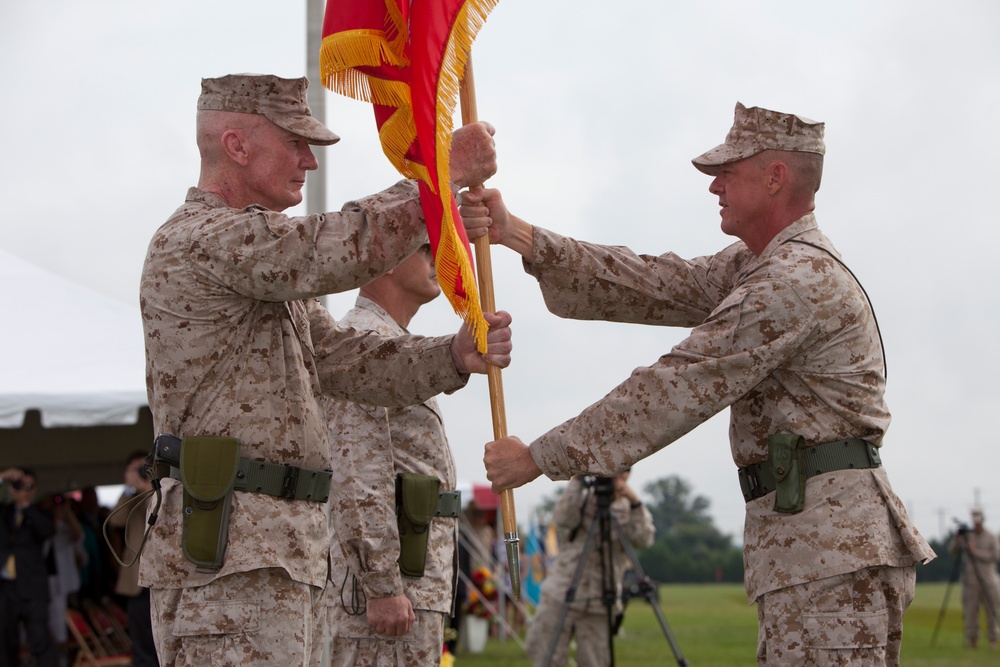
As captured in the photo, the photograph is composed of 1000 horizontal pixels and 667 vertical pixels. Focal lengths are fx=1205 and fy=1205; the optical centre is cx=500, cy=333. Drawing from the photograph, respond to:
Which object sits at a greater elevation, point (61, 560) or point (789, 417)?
point (61, 560)

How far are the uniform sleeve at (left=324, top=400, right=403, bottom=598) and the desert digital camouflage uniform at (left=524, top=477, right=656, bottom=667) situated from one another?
18.6 ft

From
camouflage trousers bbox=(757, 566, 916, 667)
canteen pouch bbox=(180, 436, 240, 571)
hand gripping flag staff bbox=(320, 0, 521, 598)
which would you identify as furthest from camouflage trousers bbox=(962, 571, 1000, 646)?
canteen pouch bbox=(180, 436, 240, 571)

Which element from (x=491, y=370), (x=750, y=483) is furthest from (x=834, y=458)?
(x=491, y=370)

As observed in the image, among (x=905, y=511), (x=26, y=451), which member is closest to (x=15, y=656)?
(x=26, y=451)

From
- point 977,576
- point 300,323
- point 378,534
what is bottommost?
point 977,576

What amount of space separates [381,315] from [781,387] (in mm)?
1987

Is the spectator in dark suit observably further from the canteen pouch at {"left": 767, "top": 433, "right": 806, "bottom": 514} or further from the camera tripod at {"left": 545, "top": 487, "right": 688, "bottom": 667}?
the canteen pouch at {"left": 767, "top": 433, "right": 806, "bottom": 514}

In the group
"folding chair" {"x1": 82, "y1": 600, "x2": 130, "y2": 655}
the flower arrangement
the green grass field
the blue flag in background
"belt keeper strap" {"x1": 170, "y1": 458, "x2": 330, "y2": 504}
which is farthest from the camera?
the blue flag in background

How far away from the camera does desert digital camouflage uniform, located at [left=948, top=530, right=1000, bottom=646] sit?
20.2m

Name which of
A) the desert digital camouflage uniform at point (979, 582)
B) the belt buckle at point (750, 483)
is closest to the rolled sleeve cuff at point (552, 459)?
the belt buckle at point (750, 483)

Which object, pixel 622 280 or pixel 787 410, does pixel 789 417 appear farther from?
pixel 622 280

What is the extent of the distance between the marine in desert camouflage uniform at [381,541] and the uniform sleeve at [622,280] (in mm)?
808

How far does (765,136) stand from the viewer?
432 centimetres

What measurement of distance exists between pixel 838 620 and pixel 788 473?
481 millimetres
